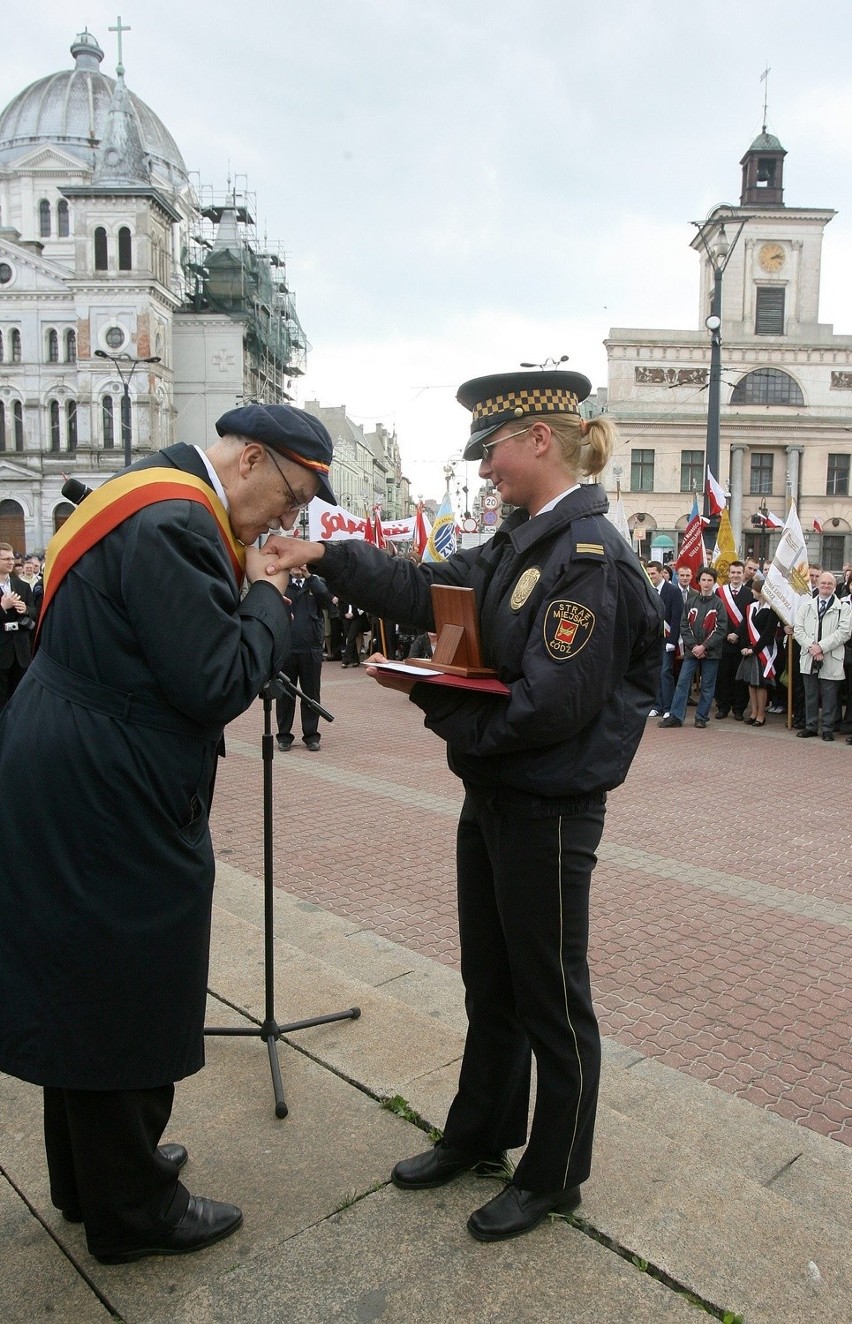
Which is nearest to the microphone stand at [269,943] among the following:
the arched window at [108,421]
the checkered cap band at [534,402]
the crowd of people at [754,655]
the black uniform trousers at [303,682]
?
the checkered cap band at [534,402]

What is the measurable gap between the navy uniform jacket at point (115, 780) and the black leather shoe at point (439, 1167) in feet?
2.62

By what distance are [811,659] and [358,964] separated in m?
8.81

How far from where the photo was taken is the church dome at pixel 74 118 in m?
75.1

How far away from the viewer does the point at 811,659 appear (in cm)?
1164

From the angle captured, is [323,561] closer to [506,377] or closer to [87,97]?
[506,377]

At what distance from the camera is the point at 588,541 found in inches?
90.8

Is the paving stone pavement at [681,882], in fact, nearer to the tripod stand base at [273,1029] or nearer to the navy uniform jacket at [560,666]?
the tripod stand base at [273,1029]

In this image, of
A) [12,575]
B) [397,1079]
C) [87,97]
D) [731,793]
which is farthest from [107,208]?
[397,1079]

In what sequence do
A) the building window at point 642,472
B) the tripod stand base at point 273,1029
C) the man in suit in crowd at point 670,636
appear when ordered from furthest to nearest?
the building window at point 642,472
the man in suit in crowd at point 670,636
the tripod stand base at point 273,1029

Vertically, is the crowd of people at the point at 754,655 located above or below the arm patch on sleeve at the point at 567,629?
below

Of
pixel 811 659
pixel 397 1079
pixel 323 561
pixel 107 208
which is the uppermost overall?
pixel 107 208

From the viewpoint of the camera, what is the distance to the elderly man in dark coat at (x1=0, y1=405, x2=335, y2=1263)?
2062 millimetres

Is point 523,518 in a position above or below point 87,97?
below

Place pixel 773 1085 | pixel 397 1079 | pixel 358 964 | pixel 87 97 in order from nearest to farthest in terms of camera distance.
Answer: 1. pixel 397 1079
2. pixel 773 1085
3. pixel 358 964
4. pixel 87 97
